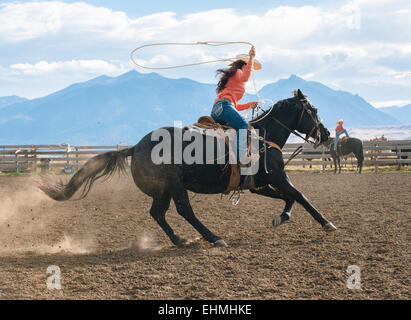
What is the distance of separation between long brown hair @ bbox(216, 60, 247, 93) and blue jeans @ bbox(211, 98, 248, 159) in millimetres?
331

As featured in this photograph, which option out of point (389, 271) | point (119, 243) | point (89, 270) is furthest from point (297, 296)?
point (119, 243)

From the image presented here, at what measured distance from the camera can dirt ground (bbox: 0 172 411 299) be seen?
3697 mm

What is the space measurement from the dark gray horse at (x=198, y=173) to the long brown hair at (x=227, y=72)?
72cm

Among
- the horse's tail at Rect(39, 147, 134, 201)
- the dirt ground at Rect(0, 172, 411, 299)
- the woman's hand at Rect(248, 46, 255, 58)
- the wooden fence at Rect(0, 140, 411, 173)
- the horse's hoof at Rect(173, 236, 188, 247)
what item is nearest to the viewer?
the dirt ground at Rect(0, 172, 411, 299)

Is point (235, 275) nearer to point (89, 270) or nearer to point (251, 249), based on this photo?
point (251, 249)

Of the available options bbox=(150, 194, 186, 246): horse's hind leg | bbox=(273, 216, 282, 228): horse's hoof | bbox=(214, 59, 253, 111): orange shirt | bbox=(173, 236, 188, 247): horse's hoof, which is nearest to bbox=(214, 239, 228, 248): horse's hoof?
bbox=(173, 236, 188, 247): horse's hoof

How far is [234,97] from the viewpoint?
19.0ft

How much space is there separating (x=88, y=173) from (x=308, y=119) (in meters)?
3.28

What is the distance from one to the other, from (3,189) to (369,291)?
11.2m

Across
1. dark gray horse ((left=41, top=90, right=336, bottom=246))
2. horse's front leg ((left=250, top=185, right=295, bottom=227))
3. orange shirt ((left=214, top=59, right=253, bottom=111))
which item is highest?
orange shirt ((left=214, top=59, right=253, bottom=111))

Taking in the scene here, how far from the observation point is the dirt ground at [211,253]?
3.70 meters

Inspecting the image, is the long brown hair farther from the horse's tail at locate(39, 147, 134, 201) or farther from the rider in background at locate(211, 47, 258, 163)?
the horse's tail at locate(39, 147, 134, 201)

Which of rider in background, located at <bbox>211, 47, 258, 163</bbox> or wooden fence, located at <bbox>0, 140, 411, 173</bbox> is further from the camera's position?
wooden fence, located at <bbox>0, 140, 411, 173</bbox>

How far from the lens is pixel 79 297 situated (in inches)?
141
